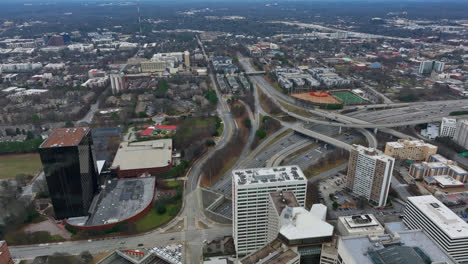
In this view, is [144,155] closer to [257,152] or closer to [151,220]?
[151,220]

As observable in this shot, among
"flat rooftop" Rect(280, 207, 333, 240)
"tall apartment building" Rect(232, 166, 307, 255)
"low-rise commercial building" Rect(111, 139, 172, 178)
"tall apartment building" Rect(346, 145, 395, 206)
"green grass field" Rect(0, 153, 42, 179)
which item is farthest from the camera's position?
"green grass field" Rect(0, 153, 42, 179)

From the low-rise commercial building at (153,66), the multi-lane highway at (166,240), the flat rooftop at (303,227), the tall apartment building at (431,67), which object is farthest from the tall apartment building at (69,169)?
the tall apartment building at (431,67)

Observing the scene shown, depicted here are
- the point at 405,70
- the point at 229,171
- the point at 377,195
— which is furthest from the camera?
the point at 405,70

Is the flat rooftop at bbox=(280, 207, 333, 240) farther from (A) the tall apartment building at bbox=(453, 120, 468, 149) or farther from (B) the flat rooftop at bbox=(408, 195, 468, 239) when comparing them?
(A) the tall apartment building at bbox=(453, 120, 468, 149)

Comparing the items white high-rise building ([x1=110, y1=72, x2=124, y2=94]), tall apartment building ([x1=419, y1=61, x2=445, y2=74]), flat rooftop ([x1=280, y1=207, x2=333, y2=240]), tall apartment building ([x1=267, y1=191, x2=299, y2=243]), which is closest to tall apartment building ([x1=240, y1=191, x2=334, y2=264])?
flat rooftop ([x1=280, y1=207, x2=333, y2=240])

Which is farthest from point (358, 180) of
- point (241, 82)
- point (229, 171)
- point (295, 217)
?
point (241, 82)

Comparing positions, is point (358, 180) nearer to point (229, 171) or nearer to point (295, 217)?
point (229, 171)

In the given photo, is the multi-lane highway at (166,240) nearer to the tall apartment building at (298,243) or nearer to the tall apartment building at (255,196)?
the tall apartment building at (255,196)
